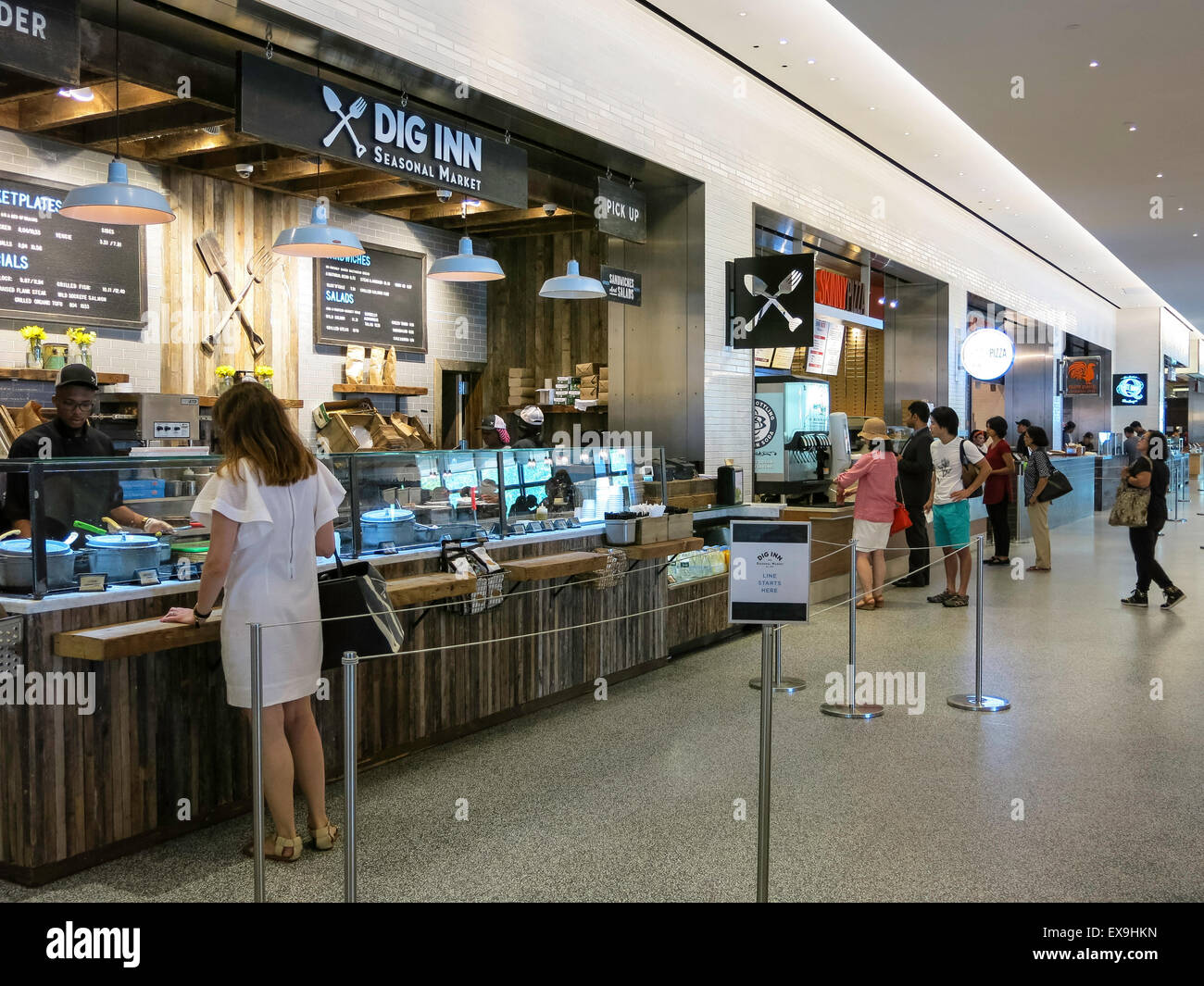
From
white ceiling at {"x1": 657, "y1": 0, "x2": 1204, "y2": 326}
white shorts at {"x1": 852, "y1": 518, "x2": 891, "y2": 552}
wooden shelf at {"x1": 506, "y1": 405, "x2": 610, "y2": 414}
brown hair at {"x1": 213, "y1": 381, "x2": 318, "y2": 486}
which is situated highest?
white ceiling at {"x1": 657, "y1": 0, "x2": 1204, "y2": 326}

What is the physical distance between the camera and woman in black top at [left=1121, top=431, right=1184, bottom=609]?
838 centimetres

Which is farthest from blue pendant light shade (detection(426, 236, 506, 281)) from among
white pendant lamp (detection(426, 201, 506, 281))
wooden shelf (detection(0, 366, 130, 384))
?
wooden shelf (detection(0, 366, 130, 384))

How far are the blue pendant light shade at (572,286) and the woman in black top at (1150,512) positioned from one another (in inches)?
173

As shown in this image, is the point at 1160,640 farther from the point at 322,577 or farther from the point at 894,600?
the point at 322,577

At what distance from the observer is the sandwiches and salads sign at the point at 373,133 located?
5090 millimetres

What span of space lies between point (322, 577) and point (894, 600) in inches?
250

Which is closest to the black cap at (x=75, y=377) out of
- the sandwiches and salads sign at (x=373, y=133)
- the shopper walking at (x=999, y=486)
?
the sandwiches and salads sign at (x=373, y=133)

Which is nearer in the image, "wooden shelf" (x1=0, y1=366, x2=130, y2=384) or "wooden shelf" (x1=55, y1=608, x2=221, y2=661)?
"wooden shelf" (x1=55, y1=608, x2=221, y2=661)

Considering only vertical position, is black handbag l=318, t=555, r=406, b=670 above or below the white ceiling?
below

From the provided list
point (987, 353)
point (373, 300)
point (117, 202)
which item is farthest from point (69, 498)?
point (987, 353)

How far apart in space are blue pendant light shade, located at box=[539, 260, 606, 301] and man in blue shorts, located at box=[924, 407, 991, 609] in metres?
3.22

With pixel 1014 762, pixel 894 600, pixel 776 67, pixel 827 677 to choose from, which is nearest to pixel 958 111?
pixel 776 67

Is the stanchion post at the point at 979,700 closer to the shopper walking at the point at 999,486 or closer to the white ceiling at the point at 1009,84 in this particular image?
the white ceiling at the point at 1009,84

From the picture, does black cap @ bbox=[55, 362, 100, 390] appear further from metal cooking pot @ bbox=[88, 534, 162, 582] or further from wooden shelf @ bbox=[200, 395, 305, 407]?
wooden shelf @ bbox=[200, 395, 305, 407]
